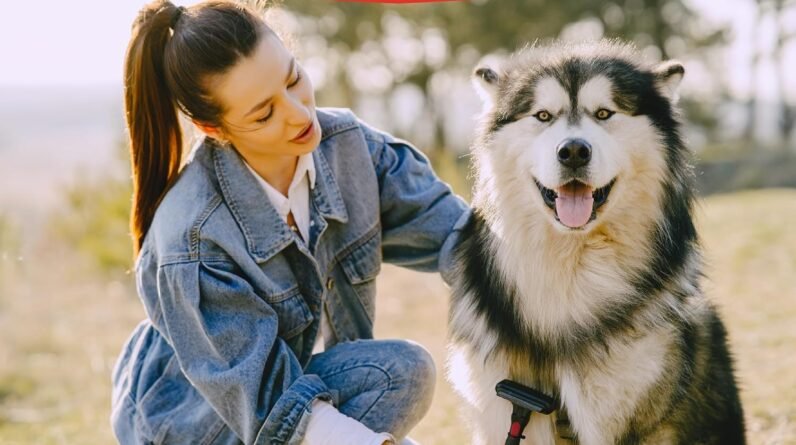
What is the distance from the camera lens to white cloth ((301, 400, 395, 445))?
218cm

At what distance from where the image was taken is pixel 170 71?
2361mm

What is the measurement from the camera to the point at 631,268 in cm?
239

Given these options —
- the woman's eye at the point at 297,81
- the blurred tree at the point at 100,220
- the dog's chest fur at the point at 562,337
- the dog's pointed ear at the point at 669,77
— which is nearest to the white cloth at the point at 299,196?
the woman's eye at the point at 297,81

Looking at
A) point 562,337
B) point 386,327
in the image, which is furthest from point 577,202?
point 386,327

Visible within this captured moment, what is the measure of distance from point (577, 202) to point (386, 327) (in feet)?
15.8

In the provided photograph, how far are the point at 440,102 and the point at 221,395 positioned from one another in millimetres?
23534

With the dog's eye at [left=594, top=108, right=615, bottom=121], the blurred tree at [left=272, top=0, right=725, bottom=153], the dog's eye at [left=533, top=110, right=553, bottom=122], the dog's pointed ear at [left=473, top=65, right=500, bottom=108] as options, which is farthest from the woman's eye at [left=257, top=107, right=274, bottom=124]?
the blurred tree at [left=272, top=0, right=725, bottom=153]

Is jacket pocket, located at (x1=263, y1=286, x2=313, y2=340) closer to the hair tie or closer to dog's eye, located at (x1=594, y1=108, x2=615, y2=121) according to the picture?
the hair tie

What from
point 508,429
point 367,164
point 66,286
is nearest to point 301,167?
point 367,164

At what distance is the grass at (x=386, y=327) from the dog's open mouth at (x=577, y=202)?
1.88 ft

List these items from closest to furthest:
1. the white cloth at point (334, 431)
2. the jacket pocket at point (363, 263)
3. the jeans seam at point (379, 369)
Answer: the white cloth at point (334, 431) < the jeans seam at point (379, 369) < the jacket pocket at point (363, 263)

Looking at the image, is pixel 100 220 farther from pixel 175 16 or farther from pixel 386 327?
pixel 175 16

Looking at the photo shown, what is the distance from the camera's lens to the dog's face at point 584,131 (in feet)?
7.38

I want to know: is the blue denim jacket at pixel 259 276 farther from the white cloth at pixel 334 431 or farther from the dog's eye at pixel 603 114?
the dog's eye at pixel 603 114
